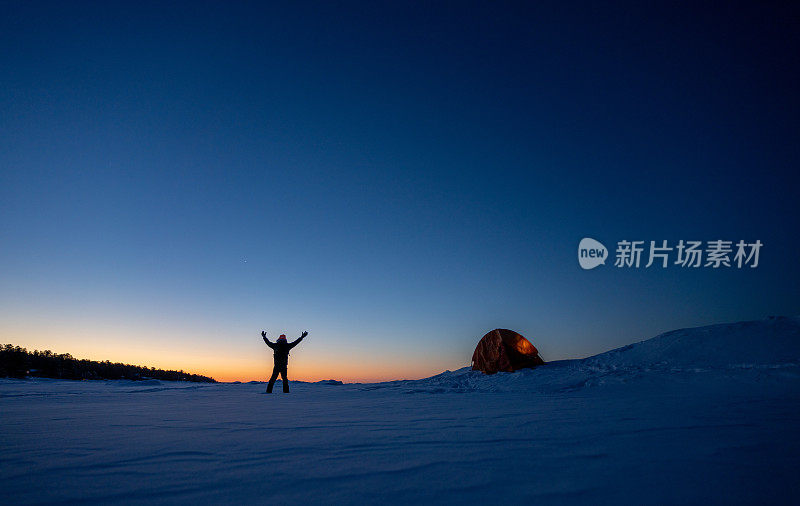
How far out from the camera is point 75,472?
214cm

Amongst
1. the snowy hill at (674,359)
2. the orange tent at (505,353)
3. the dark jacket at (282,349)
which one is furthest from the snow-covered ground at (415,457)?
the orange tent at (505,353)

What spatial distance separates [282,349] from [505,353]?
25.7 ft

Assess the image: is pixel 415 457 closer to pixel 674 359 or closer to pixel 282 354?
pixel 282 354

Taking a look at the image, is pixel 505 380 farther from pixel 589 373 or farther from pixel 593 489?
pixel 593 489

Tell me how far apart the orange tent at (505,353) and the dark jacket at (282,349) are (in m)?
7.27

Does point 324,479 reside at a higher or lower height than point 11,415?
higher

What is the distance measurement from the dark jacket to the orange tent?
23.8ft

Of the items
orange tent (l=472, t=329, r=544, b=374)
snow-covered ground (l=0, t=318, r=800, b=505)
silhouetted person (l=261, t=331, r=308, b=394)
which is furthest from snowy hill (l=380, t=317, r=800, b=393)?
snow-covered ground (l=0, t=318, r=800, b=505)

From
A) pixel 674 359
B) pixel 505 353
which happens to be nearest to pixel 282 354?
pixel 505 353

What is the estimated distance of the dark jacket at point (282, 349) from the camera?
10.6 m

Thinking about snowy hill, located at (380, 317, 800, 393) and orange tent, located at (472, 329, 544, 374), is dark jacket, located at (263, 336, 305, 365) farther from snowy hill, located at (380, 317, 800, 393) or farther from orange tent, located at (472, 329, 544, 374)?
orange tent, located at (472, 329, 544, 374)

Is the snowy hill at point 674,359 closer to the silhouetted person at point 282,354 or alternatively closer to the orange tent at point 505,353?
the orange tent at point 505,353

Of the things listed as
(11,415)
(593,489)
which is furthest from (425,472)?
(11,415)

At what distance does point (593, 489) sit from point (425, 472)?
837 mm
